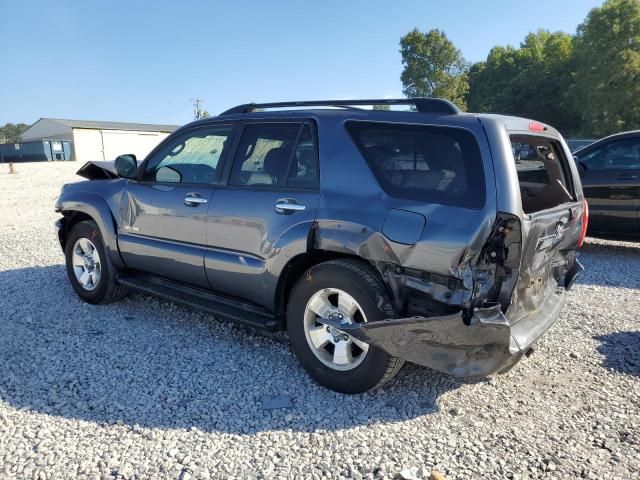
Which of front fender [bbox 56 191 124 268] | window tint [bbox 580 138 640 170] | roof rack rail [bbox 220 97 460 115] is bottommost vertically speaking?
front fender [bbox 56 191 124 268]

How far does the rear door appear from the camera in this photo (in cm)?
348

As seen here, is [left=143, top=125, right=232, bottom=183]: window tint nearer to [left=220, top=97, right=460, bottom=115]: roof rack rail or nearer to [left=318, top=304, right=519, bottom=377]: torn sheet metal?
[left=220, top=97, right=460, bottom=115]: roof rack rail

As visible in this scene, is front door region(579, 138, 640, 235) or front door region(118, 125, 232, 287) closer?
front door region(118, 125, 232, 287)

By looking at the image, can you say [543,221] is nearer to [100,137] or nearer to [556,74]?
[556,74]

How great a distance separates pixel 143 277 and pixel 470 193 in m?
3.19

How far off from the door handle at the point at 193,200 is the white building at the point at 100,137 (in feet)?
183

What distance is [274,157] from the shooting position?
12.4 ft

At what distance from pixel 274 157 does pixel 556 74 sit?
5543 cm

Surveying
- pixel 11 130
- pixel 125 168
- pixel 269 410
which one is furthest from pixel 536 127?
pixel 11 130

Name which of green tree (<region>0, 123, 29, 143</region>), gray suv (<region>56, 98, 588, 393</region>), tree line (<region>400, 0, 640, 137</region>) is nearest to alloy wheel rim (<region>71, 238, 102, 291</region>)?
gray suv (<region>56, 98, 588, 393</region>)

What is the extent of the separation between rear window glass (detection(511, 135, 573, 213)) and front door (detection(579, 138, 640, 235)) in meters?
3.62

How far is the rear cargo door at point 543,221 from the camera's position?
9.95ft

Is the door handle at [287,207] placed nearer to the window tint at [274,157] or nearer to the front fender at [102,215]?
the window tint at [274,157]

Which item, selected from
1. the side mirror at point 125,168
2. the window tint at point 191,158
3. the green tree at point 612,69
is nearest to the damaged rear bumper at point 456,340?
the window tint at point 191,158
